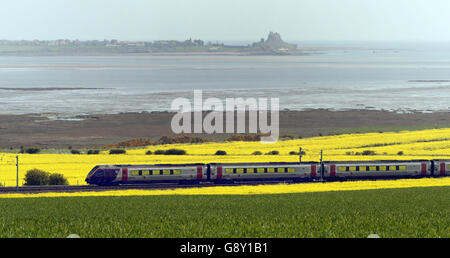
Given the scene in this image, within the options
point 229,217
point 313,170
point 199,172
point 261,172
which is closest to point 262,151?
point 313,170

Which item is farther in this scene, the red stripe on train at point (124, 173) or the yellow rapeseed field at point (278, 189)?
the red stripe on train at point (124, 173)

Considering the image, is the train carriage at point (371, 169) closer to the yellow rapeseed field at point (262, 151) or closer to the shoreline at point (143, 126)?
the yellow rapeseed field at point (262, 151)

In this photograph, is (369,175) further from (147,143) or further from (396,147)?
(147,143)

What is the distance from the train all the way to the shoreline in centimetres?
2612

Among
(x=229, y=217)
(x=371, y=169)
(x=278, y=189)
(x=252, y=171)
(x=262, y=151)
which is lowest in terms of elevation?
(x=262, y=151)

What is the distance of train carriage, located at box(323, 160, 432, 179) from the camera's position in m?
43.8

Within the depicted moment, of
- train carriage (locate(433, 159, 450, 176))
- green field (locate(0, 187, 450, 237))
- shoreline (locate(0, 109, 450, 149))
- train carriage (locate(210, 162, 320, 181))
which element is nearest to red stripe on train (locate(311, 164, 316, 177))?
train carriage (locate(210, 162, 320, 181))

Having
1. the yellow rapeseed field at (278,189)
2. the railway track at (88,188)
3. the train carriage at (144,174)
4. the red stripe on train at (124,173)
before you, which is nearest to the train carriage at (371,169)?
the yellow rapeseed field at (278,189)

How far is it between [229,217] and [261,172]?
2142cm

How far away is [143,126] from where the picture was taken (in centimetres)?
8081

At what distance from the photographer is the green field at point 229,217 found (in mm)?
17656

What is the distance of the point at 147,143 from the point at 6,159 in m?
19.6

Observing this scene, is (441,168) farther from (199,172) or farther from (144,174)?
(144,174)

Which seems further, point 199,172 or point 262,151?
point 262,151
